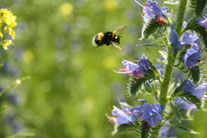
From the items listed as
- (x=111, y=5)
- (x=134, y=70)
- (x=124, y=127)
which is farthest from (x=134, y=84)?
(x=111, y=5)

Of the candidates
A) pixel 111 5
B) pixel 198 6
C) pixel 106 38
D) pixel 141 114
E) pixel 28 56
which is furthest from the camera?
pixel 111 5

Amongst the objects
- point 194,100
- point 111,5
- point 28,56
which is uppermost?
point 111,5

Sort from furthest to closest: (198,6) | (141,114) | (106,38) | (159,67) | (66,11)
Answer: (66,11)
(106,38)
(159,67)
(141,114)
(198,6)

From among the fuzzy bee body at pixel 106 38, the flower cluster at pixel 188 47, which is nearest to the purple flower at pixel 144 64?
the flower cluster at pixel 188 47

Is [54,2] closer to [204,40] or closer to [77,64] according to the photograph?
[77,64]

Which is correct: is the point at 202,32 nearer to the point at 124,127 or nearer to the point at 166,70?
the point at 166,70

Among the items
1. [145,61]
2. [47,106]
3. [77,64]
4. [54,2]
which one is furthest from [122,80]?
[145,61]

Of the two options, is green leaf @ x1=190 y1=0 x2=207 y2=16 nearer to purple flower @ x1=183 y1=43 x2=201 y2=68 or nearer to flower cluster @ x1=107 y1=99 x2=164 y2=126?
purple flower @ x1=183 y1=43 x2=201 y2=68
